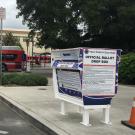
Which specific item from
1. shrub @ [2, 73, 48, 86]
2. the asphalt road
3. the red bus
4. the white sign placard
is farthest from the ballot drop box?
the red bus

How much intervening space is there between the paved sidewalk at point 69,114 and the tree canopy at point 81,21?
652 inches

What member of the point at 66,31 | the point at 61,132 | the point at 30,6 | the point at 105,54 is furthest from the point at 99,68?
the point at 30,6

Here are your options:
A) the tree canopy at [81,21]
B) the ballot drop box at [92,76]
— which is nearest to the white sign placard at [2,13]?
the ballot drop box at [92,76]

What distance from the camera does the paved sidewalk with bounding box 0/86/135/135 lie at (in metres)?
9.28

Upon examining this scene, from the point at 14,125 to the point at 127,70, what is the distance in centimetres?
1337

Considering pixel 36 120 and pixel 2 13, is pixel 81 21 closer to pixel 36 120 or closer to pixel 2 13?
pixel 2 13

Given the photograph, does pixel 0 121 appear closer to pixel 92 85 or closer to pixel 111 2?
pixel 92 85

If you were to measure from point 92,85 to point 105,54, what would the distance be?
76 centimetres

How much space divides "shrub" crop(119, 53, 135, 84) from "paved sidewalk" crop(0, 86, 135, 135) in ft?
21.5

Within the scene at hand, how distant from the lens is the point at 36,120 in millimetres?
10641

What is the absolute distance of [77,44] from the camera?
3566 centimetres

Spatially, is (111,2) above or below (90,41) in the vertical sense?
above

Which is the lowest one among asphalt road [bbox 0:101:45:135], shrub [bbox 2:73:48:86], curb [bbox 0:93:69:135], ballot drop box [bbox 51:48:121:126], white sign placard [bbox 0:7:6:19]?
asphalt road [bbox 0:101:45:135]

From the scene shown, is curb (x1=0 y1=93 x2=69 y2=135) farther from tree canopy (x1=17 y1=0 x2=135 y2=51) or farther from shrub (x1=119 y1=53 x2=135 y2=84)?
tree canopy (x1=17 y1=0 x2=135 y2=51)
